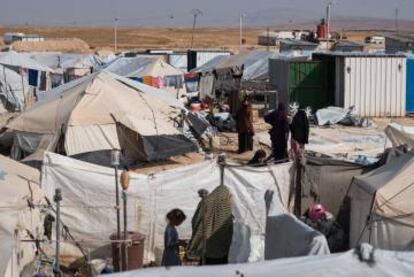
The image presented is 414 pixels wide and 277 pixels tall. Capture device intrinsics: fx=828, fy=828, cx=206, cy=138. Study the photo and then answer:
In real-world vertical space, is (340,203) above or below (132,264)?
above

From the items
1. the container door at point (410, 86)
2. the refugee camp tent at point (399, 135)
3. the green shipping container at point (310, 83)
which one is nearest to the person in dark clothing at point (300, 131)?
the refugee camp tent at point (399, 135)

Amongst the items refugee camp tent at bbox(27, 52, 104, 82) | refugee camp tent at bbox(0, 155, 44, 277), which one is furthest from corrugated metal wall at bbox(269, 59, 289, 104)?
refugee camp tent at bbox(0, 155, 44, 277)

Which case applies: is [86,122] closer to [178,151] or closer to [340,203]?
[178,151]

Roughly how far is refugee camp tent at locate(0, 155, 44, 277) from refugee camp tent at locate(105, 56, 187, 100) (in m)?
18.8

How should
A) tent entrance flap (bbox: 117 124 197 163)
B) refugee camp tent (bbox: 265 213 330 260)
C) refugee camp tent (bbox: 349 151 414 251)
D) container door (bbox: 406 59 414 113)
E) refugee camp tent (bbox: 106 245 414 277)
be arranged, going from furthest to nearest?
container door (bbox: 406 59 414 113)
tent entrance flap (bbox: 117 124 197 163)
refugee camp tent (bbox: 349 151 414 251)
refugee camp tent (bbox: 265 213 330 260)
refugee camp tent (bbox: 106 245 414 277)

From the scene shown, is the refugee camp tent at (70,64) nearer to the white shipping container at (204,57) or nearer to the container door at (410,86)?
the white shipping container at (204,57)

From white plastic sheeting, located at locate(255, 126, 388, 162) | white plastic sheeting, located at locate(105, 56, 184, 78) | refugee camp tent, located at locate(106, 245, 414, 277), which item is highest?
refugee camp tent, located at locate(106, 245, 414, 277)

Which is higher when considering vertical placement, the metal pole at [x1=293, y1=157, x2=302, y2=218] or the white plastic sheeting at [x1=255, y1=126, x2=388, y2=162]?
the metal pole at [x1=293, y1=157, x2=302, y2=218]

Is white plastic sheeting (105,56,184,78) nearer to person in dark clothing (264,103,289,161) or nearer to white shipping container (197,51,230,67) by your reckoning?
white shipping container (197,51,230,67)

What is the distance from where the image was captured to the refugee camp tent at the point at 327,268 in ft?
15.3

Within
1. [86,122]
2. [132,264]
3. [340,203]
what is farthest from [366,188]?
[86,122]

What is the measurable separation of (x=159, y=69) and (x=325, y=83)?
259 inches

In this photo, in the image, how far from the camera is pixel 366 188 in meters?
Result: 8.30

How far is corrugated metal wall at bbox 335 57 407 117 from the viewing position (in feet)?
78.9
